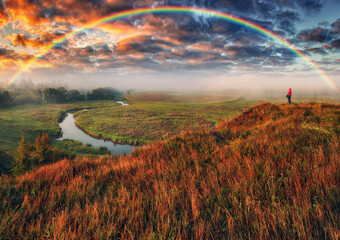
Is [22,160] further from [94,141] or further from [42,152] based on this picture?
[94,141]

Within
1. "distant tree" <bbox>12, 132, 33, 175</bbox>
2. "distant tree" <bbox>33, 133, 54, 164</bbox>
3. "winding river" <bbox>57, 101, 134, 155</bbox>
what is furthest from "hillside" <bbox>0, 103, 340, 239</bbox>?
"winding river" <bbox>57, 101, 134, 155</bbox>

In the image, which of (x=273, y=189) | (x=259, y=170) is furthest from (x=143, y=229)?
(x=259, y=170)

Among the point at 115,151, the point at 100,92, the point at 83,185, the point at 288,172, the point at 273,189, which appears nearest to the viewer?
the point at 273,189

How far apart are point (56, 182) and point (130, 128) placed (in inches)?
1650

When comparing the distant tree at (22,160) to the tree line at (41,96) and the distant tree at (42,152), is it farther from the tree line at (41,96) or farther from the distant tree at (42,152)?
the tree line at (41,96)

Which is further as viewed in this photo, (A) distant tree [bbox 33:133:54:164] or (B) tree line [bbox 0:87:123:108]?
(B) tree line [bbox 0:87:123:108]

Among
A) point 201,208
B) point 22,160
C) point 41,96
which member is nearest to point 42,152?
point 22,160

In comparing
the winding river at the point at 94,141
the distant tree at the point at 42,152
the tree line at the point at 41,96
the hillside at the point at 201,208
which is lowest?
the winding river at the point at 94,141

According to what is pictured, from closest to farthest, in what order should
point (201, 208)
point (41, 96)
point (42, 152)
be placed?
point (201, 208) < point (42, 152) < point (41, 96)

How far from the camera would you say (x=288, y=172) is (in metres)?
3.08

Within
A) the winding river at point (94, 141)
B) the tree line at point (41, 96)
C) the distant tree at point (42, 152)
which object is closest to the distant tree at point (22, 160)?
the distant tree at point (42, 152)

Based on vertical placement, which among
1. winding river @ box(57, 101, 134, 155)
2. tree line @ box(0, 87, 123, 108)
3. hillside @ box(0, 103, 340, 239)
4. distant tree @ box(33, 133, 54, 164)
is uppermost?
tree line @ box(0, 87, 123, 108)

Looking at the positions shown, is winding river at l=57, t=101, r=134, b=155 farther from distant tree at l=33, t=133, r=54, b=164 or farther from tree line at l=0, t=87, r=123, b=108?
tree line at l=0, t=87, r=123, b=108

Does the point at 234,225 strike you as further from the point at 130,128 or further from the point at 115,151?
the point at 130,128
